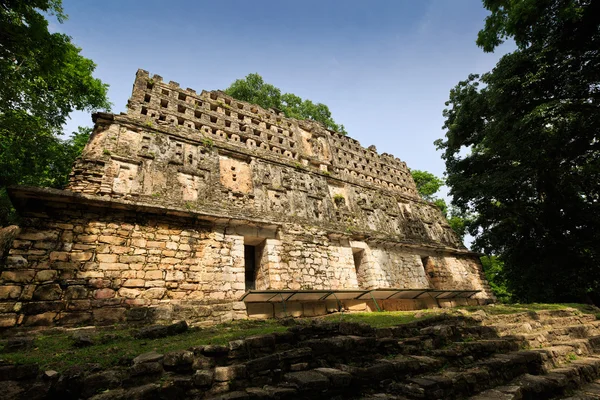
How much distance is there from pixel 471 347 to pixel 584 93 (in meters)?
9.82

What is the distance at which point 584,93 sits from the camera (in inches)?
334

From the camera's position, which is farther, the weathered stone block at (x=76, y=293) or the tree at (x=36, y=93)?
the tree at (x=36, y=93)

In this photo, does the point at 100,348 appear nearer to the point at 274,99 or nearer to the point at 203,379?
the point at 203,379

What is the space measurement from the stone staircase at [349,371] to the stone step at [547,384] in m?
0.01

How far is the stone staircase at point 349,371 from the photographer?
2.66 metres

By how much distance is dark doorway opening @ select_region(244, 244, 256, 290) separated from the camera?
29.0ft

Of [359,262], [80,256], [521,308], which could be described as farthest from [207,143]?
[521,308]

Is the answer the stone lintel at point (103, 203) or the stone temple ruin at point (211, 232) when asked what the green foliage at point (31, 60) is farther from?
the stone lintel at point (103, 203)

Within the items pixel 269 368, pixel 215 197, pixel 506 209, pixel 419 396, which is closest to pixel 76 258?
pixel 215 197

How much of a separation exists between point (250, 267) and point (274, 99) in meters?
15.2

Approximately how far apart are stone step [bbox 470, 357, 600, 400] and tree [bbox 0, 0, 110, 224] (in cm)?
1151

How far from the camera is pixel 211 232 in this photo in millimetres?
7887

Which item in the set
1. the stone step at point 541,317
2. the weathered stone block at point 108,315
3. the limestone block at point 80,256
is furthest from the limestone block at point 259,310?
the stone step at point 541,317

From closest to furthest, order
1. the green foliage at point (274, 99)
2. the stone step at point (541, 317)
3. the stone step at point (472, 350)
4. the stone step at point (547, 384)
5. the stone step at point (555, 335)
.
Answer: the stone step at point (547, 384), the stone step at point (472, 350), the stone step at point (555, 335), the stone step at point (541, 317), the green foliage at point (274, 99)
